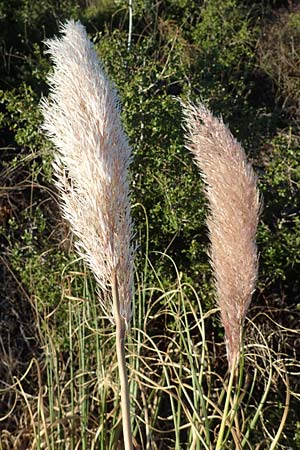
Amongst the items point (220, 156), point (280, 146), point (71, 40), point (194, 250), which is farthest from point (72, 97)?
point (280, 146)

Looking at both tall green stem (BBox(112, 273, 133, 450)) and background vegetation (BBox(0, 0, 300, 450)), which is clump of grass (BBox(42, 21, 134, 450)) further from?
background vegetation (BBox(0, 0, 300, 450))

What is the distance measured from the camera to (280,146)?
303cm

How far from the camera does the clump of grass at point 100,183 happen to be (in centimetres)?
122

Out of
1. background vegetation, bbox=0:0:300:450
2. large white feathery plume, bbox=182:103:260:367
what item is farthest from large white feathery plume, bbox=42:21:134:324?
background vegetation, bbox=0:0:300:450

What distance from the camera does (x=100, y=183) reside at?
121 cm

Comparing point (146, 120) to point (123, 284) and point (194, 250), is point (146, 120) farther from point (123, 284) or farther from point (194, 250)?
point (123, 284)

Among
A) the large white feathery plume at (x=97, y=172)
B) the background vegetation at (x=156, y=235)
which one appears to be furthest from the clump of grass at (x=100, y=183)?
the background vegetation at (x=156, y=235)

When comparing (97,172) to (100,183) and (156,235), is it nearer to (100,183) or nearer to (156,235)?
(100,183)

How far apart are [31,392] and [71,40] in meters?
1.90

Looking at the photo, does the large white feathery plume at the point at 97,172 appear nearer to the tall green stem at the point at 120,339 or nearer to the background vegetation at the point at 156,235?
the tall green stem at the point at 120,339

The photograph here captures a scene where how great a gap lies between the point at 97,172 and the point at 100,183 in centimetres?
2

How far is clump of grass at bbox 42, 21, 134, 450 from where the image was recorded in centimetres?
122

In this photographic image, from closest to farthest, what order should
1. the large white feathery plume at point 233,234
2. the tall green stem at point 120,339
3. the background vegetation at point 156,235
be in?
the tall green stem at point 120,339
the large white feathery plume at point 233,234
the background vegetation at point 156,235

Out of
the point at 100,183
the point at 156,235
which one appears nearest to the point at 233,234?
the point at 100,183
